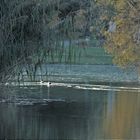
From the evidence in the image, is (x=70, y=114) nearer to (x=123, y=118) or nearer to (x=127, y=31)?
(x=123, y=118)

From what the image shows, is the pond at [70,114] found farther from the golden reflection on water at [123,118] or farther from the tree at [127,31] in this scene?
the tree at [127,31]

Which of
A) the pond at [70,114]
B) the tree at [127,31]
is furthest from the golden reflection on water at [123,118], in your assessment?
the tree at [127,31]

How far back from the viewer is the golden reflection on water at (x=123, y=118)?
636 inches

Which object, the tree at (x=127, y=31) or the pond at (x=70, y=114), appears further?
the tree at (x=127, y=31)

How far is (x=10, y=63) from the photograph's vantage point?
11820 mm

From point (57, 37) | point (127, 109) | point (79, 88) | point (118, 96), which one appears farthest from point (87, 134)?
point (79, 88)

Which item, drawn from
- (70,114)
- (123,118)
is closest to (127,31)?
(70,114)

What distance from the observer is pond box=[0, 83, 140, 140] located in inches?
627

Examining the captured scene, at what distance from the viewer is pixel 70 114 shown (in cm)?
2020

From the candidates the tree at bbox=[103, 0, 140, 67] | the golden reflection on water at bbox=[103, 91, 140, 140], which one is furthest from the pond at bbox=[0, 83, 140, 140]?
the tree at bbox=[103, 0, 140, 67]

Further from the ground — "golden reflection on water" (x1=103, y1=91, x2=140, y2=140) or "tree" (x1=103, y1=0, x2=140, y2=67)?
"tree" (x1=103, y1=0, x2=140, y2=67)

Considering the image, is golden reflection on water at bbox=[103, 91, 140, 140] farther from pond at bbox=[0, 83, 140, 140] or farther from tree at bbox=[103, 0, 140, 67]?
tree at bbox=[103, 0, 140, 67]

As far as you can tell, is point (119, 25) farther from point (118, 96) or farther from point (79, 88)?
point (79, 88)

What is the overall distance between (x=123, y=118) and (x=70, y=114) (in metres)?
1.90
